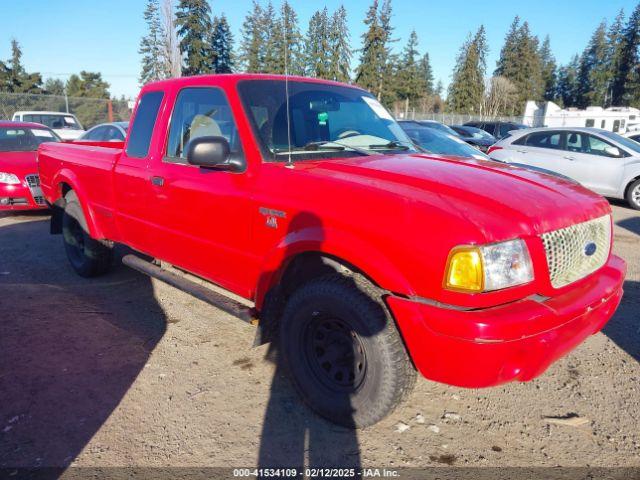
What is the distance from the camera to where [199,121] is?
3.62 m

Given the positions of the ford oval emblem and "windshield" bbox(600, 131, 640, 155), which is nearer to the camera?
the ford oval emblem

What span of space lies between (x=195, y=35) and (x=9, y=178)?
1296 inches

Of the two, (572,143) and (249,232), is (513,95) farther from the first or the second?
(249,232)

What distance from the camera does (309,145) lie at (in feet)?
10.7

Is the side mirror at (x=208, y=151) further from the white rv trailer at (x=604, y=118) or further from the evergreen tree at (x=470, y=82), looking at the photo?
the evergreen tree at (x=470, y=82)

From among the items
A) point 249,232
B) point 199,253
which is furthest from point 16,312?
point 249,232

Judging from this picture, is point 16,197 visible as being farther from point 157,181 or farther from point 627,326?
point 627,326

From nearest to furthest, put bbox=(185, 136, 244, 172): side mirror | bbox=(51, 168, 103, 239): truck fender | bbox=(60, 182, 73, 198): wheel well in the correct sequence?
bbox=(185, 136, 244, 172): side mirror < bbox=(51, 168, 103, 239): truck fender < bbox=(60, 182, 73, 198): wheel well

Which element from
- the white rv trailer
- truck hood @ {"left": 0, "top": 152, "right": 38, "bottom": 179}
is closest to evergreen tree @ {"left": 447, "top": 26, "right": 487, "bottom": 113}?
the white rv trailer

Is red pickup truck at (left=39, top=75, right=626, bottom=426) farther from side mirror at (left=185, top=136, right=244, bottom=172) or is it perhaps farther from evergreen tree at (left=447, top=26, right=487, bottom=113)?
evergreen tree at (left=447, top=26, right=487, bottom=113)

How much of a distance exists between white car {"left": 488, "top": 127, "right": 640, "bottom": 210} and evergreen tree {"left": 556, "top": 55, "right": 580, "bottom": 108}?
7585 cm

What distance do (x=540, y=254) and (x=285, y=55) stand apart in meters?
2.27

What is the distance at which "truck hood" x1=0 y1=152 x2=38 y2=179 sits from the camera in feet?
25.5

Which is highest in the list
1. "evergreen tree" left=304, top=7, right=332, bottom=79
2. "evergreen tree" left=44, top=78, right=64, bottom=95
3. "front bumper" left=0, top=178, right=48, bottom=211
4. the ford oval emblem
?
"evergreen tree" left=44, top=78, right=64, bottom=95
